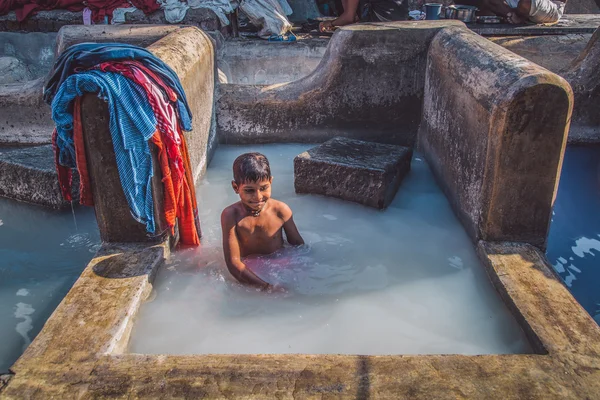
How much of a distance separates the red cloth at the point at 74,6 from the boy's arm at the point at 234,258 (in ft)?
18.7

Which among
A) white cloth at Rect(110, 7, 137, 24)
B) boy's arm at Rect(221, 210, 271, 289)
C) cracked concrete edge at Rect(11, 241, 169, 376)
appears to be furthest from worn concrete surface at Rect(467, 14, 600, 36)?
cracked concrete edge at Rect(11, 241, 169, 376)

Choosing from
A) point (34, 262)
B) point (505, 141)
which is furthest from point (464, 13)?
point (34, 262)

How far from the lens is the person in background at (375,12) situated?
26.3 feet

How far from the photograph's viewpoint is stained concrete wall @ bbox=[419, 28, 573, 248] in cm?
275

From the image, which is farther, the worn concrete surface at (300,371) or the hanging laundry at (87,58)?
the hanging laundry at (87,58)

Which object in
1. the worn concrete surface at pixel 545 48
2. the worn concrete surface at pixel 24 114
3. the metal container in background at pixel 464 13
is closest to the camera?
the worn concrete surface at pixel 24 114

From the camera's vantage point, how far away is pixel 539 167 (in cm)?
289

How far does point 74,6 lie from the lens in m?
7.84

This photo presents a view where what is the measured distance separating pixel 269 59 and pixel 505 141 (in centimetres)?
507

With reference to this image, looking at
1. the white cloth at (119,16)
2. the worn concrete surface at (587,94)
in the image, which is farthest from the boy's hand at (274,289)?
the white cloth at (119,16)

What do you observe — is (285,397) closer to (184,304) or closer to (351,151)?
(184,304)

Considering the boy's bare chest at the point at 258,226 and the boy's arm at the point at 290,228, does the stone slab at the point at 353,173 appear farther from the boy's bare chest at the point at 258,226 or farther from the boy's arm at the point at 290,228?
the boy's bare chest at the point at 258,226

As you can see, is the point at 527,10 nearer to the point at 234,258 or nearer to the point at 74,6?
the point at 234,258

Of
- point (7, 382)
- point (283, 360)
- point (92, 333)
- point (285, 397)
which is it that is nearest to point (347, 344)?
point (283, 360)
